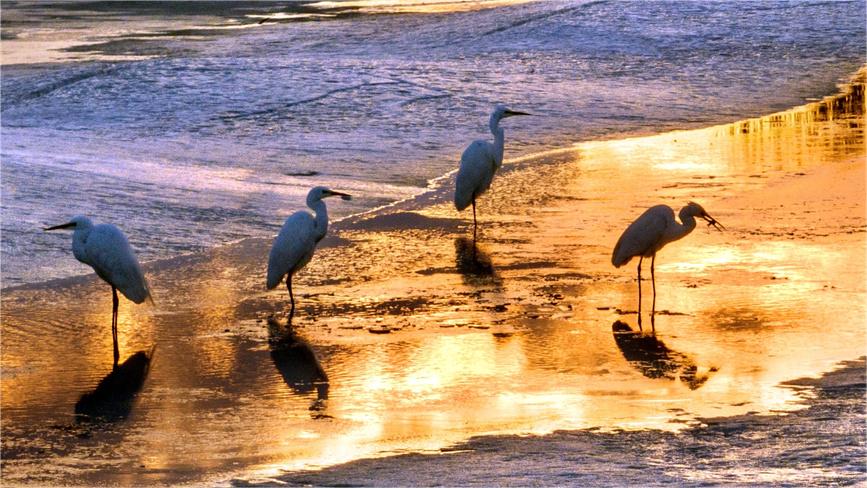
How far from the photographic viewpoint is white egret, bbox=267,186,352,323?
834 cm

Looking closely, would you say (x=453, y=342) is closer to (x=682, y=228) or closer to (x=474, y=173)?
(x=682, y=228)

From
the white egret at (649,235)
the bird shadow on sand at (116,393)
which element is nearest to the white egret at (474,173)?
the white egret at (649,235)

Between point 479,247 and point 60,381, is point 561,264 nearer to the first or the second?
point 479,247

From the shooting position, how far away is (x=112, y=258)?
25.5ft

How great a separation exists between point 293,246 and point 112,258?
46.7 inches

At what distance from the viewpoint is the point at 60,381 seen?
22.1ft

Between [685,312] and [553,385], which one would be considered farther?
[685,312]

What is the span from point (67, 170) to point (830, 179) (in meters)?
7.01

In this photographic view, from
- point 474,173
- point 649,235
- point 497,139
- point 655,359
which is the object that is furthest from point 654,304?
point 497,139

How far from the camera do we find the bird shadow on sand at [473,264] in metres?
8.74

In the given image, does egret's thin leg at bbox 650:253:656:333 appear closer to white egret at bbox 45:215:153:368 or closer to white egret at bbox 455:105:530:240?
white egret at bbox 455:105:530:240

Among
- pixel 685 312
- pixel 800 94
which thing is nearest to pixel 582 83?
pixel 800 94

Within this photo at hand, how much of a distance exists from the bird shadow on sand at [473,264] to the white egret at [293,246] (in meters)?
1.02

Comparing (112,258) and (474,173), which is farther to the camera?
(474,173)
